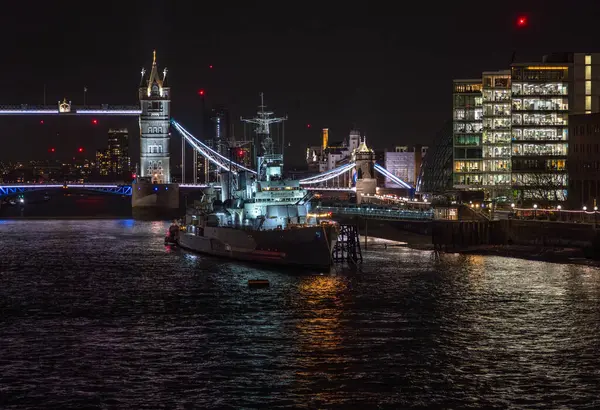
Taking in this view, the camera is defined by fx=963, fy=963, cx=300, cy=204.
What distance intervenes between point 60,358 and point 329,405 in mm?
9751

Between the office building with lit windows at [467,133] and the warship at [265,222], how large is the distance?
36.9 m

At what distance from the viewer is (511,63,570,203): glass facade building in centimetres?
8425

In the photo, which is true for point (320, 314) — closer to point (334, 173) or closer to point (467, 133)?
point (467, 133)

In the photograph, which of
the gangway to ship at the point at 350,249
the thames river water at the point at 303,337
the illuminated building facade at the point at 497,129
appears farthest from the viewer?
the illuminated building facade at the point at 497,129

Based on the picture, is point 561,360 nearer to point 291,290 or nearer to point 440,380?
point 440,380

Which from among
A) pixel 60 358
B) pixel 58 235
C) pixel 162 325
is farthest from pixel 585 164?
pixel 60 358

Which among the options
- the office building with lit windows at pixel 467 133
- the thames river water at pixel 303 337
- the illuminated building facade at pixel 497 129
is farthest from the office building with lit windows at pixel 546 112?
the thames river water at pixel 303 337

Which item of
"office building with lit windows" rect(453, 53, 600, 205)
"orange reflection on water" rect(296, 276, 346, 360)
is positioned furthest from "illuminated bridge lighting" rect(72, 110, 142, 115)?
"orange reflection on water" rect(296, 276, 346, 360)

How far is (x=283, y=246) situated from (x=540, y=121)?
132ft

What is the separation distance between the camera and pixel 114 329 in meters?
35.0

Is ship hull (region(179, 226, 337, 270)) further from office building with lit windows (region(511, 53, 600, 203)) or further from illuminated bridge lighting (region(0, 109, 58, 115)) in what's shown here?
illuminated bridge lighting (region(0, 109, 58, 115))

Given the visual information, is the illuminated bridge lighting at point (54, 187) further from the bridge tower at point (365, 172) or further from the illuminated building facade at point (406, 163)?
the illuminated building facade at point (406, 163)

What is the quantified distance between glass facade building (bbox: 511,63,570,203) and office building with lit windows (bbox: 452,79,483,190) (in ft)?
32.1

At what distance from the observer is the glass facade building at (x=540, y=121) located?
276 ft
